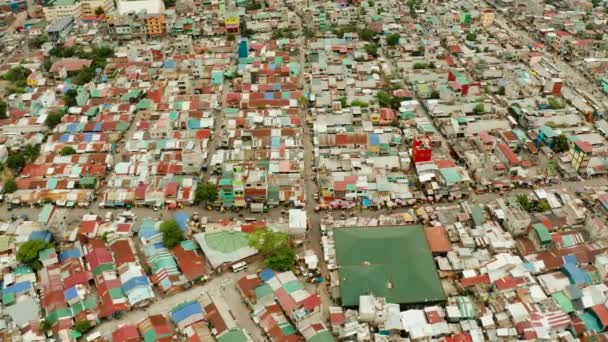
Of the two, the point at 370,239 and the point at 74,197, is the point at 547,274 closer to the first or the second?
the point at 370,239

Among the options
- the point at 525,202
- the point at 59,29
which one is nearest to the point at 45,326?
the point at 525,202

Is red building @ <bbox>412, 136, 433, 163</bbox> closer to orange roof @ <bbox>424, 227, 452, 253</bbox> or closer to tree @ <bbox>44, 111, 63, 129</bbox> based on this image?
orange roof @ <bbox>424, 227, 452, 253</bbox>

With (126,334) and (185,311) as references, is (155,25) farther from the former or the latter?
(126,334)

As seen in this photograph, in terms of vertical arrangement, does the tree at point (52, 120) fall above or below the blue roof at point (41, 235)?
above

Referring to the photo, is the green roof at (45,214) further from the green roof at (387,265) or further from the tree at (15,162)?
the green roof at (387,265)

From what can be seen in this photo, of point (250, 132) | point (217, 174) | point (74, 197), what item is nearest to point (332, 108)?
point (250, 132)

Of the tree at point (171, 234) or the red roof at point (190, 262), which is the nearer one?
the red roof at point (190, 262)

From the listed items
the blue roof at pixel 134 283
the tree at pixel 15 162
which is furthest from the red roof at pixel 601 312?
the tree at pixel 15 162
